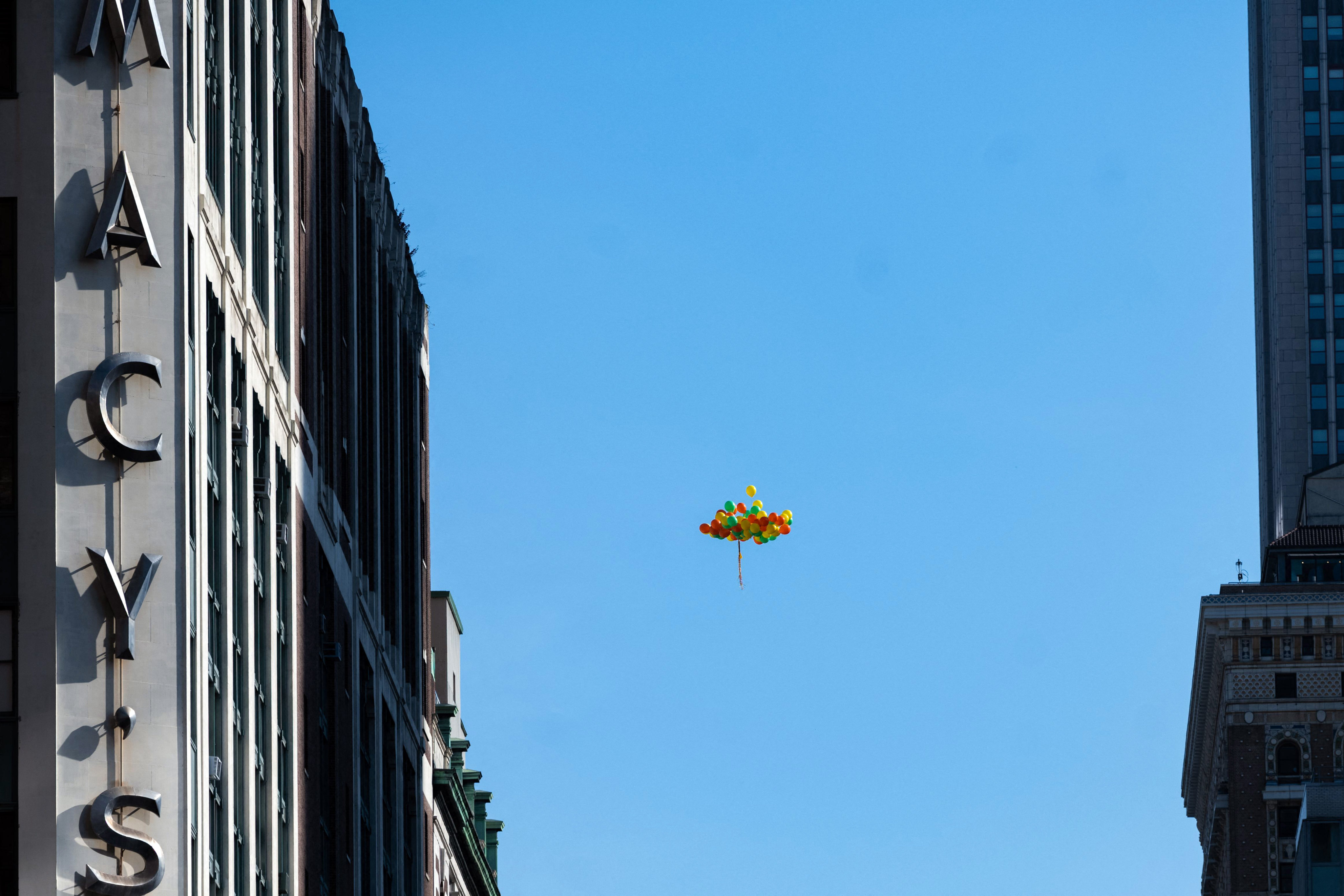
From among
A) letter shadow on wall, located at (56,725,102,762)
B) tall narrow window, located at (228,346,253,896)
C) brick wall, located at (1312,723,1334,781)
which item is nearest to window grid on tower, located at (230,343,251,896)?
tall narrow window, located at (228,346,253,896)

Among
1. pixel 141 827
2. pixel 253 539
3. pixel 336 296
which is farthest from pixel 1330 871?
pixel 141 827

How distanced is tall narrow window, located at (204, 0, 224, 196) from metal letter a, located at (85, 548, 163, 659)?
10.3 meters

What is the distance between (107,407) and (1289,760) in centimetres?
10428

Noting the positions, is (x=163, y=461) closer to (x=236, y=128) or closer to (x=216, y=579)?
(x=216, y=579)

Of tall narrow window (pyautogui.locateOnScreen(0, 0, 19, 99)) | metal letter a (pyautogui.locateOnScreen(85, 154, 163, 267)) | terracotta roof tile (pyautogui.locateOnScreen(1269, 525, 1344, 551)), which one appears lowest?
metal letter a (pyautogui.locateOnScreen(85, 154, 163, 267))

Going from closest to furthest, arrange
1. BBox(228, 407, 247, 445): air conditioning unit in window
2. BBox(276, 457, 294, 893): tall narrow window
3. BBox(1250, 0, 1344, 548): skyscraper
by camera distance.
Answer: BBox(228, 407, 247, 445): air conditioning unit in window, BBox(276, 457, 294, 893): tall narrow window, BBox(1250, 0, 1344, 548): skyscraper

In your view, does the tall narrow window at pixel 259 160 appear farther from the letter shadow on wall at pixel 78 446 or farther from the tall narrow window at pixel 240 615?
the letter shadow on wall at pixel 78 446

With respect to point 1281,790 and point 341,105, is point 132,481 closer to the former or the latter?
point 341,105

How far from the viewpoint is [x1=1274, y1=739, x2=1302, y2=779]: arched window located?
141 metres

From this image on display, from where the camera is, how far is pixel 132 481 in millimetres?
47562

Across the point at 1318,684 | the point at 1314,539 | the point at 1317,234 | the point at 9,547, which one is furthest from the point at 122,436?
the point at 1317,234

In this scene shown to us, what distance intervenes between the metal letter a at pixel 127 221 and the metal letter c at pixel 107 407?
204 cm

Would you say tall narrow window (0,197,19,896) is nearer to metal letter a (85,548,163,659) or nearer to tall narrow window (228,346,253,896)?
metal letter a (85,548,163,659)

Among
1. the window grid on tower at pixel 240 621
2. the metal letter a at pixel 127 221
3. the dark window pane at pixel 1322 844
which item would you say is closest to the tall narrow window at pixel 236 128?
the window grid on tower at pixel 240 621
